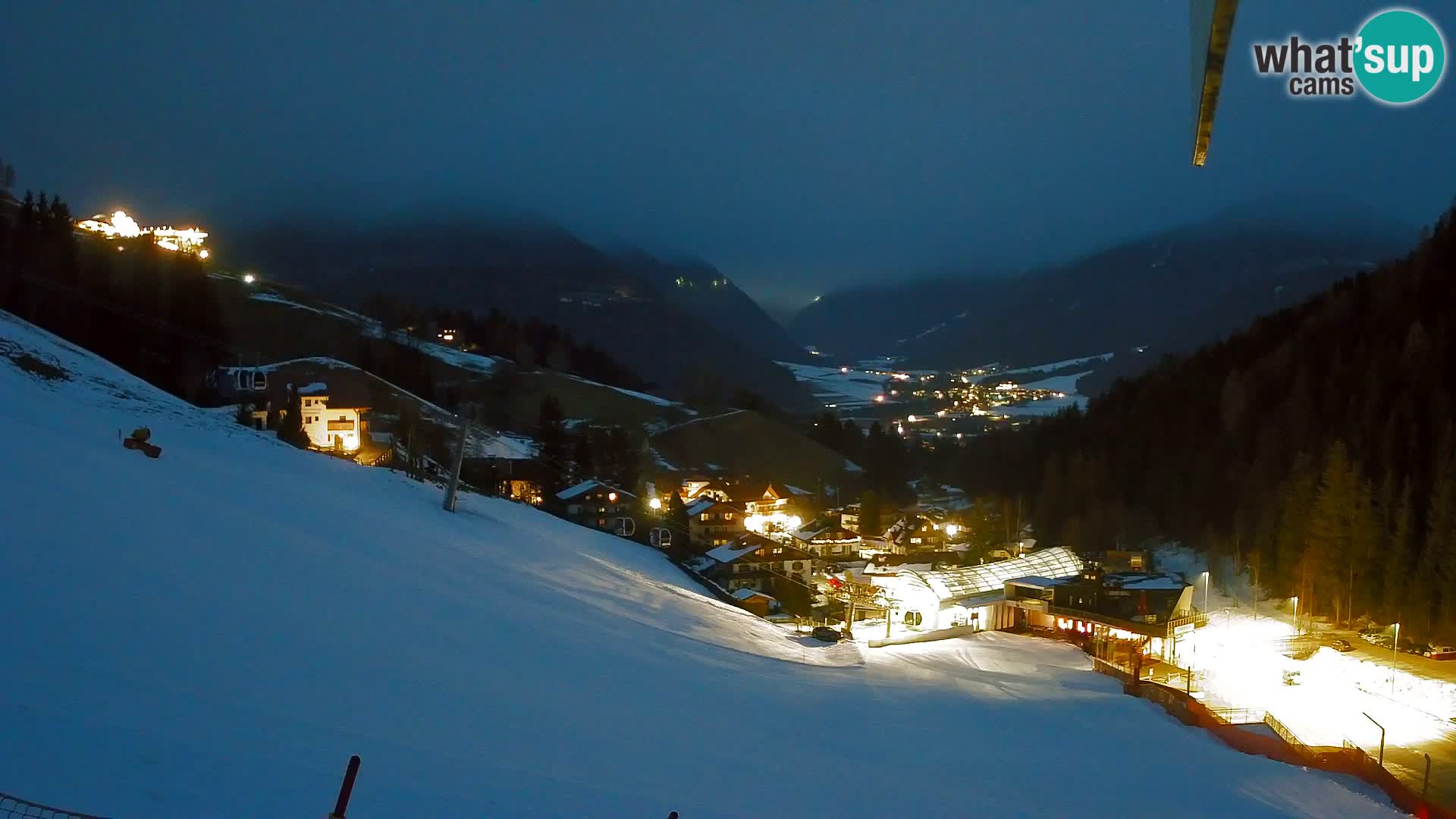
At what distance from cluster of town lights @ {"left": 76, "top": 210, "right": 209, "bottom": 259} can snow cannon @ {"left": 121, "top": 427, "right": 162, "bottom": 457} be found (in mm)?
65942

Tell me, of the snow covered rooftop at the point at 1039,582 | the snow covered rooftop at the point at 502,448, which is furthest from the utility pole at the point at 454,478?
the snow covered rooftop at the point at 502,448

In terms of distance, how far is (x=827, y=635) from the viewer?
58.7 ft

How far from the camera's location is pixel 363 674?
6.77 metres

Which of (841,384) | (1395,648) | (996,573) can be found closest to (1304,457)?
(1395,648)

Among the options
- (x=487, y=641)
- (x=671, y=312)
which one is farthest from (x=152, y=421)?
(x=671, y=312)

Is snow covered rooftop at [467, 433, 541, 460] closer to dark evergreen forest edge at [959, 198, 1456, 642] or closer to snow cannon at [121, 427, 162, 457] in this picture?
dark evergreen forest edge at [959, 198, 1456, 642]

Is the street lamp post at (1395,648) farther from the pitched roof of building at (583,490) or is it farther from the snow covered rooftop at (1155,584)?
the pitched roof of building at (583,490)

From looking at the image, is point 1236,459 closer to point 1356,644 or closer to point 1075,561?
point 1075,561

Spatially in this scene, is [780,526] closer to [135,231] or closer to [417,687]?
[417,687]

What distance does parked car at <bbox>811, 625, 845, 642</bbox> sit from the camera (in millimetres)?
17578

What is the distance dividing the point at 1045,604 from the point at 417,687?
20288mm

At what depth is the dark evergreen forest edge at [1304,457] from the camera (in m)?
22.2

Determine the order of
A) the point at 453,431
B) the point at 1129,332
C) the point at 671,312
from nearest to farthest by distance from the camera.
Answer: the point at 453,431
the point at 671,312
the point at 1129,332

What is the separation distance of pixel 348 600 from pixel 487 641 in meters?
1.51
